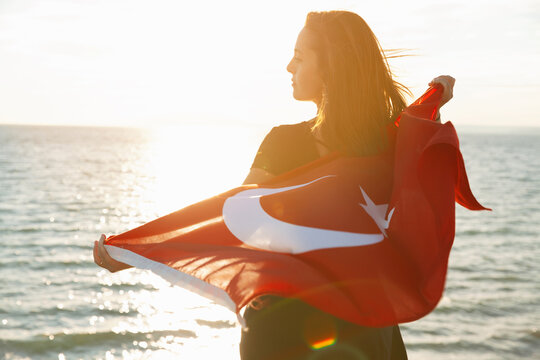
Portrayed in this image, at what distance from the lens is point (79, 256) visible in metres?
16.4

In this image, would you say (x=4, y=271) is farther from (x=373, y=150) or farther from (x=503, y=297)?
(x=373, y=150)

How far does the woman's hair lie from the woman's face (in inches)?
1.0

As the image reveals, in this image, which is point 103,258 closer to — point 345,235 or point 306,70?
point 345,235

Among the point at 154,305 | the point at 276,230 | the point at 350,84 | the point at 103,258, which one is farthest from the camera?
the point at 154,305

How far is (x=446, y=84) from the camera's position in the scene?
8.82ft

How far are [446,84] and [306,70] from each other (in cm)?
73

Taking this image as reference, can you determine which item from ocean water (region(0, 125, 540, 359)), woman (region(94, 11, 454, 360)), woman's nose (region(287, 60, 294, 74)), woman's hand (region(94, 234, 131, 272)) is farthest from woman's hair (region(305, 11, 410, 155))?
ocean water (region(0, 125, 540, 359))

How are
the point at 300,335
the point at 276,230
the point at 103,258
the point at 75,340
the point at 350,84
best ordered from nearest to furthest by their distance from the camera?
1. the point at 300,335
2. the point at 276,230
3. the point at 350,84
4. the point at 103,258
5. the point at 75,340

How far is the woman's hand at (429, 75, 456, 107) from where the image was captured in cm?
268

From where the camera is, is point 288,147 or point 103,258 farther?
point 103,258

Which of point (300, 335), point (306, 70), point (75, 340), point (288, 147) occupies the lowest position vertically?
point (75, 340)

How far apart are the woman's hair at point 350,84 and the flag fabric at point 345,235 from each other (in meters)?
0.08

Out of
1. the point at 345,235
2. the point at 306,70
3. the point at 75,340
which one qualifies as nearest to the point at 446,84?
the point at 306,70

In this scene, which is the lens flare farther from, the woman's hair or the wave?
the wave
